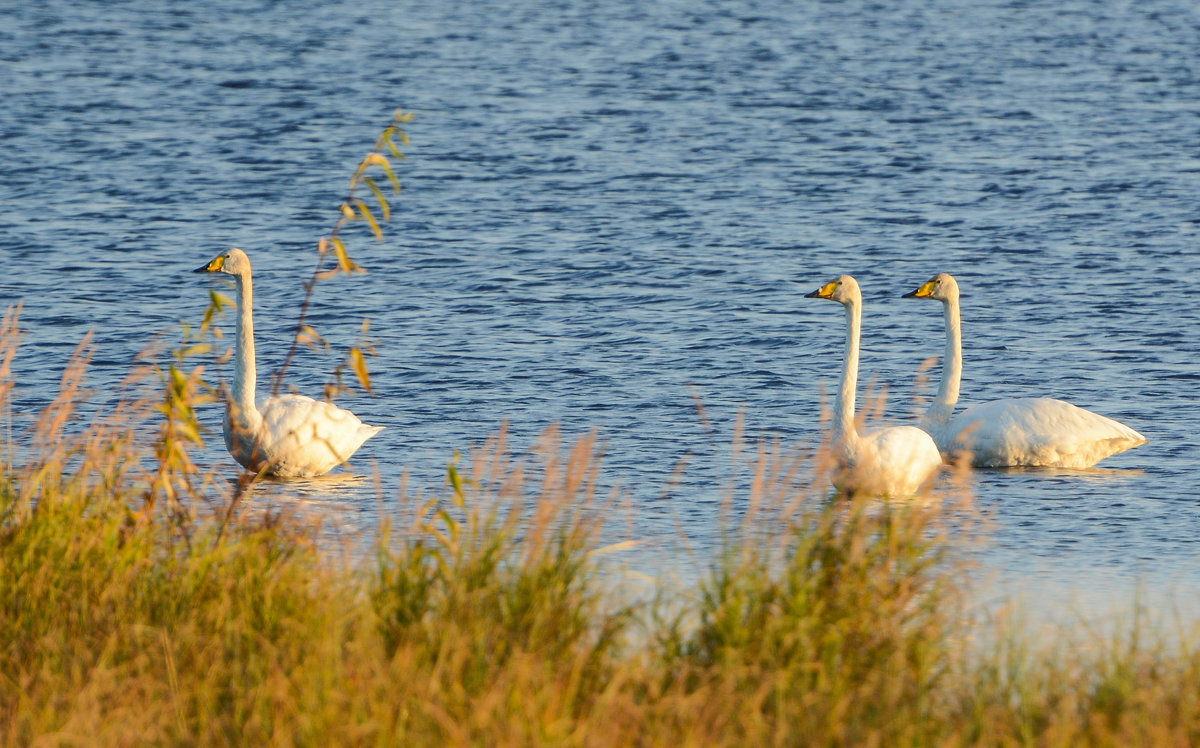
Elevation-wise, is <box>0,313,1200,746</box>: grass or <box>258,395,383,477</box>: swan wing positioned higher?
<box>258,395,383,477</box>: swan wing

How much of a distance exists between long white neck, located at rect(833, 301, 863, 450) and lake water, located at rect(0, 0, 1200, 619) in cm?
85

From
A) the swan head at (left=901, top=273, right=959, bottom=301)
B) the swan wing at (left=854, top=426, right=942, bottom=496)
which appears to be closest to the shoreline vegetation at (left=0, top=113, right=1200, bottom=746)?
the swan wing at (left=854, top=426, right=942, bottom=496)

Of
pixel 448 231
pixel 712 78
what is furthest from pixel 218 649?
pixel 712 78

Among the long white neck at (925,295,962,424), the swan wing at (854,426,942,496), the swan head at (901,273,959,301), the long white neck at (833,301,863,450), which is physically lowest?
the swan wing at (854,426,942,496)

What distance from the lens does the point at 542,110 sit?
28.2 meters

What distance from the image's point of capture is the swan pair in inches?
407

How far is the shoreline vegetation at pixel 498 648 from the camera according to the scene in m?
4.98

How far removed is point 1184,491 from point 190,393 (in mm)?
6530

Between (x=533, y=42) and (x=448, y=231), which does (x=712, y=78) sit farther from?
(x=448, y=231)

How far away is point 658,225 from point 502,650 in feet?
50.1

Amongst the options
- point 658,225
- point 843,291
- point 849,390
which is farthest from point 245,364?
point 658,225

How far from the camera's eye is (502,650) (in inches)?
212

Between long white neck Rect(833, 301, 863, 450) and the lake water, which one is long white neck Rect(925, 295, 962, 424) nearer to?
the lake water

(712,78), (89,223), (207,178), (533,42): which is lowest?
(89,223)
